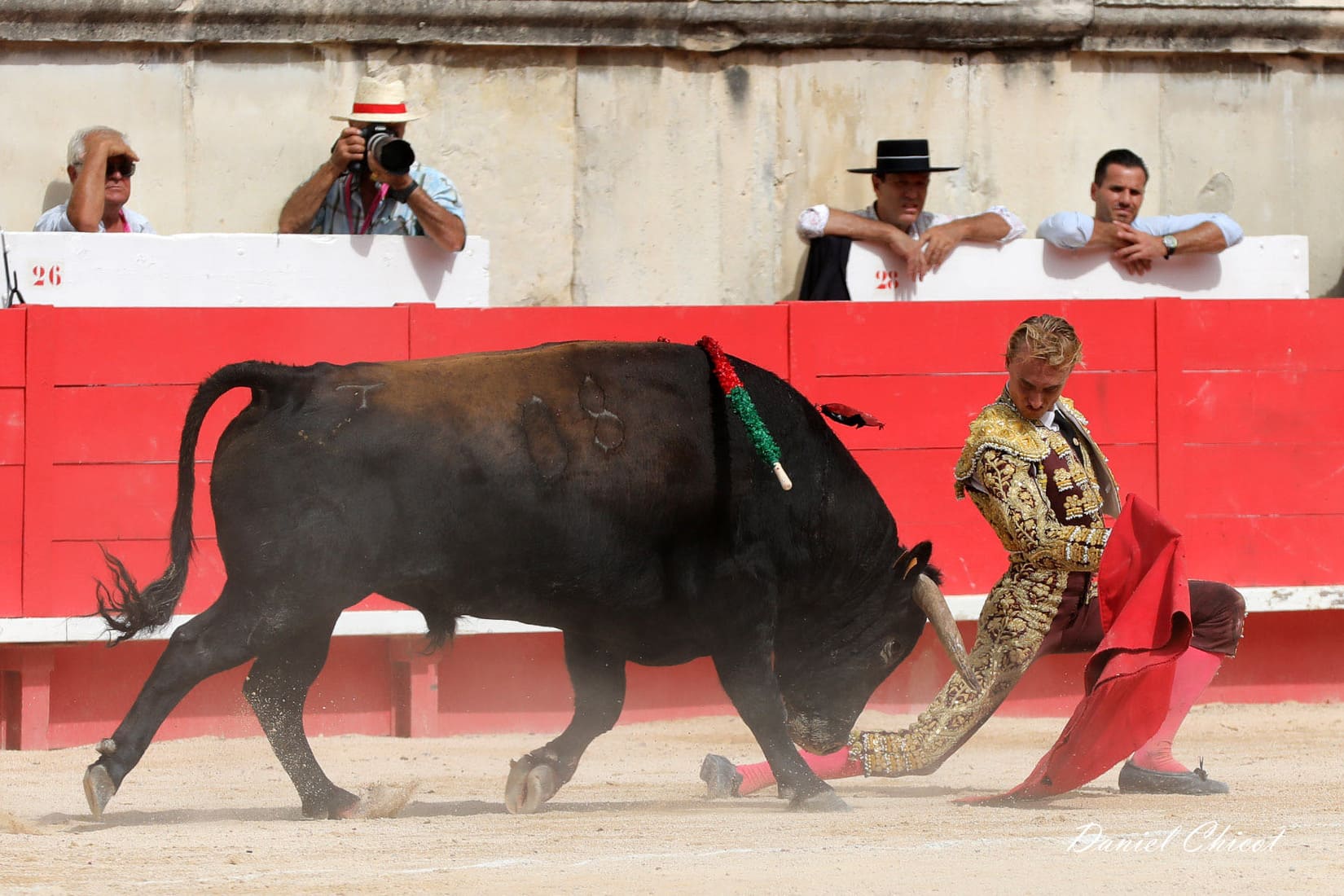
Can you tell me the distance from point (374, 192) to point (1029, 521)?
3068mm

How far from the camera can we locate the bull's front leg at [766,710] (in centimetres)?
483

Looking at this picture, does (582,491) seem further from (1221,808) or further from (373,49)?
(373,49)

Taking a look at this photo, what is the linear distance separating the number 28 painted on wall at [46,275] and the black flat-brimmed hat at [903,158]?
273cm

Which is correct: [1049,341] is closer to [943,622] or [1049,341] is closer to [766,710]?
[943,622]

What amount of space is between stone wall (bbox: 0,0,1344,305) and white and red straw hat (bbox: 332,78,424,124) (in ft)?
2.86

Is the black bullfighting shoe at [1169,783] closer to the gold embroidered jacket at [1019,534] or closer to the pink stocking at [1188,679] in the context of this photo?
the pink stocking at [1188,679]

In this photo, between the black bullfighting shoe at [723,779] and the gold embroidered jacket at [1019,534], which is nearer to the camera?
the gold embroidered jacket at [1019,534]

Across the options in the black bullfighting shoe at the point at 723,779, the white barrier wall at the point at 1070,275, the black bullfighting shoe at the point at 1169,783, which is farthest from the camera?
the white barrier wall at the point at 1070,275

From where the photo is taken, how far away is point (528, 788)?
4.91 m

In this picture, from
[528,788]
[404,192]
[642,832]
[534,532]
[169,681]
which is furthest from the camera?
[404,192]

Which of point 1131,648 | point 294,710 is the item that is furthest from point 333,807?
point 1131,648

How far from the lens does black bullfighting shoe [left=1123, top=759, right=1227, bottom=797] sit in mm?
4996

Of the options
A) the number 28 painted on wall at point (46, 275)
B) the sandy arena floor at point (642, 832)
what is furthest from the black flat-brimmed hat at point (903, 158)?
the number 28 painted on wall at point (46, 275)

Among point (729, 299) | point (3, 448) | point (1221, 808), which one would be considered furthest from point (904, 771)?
point (729, 299)
